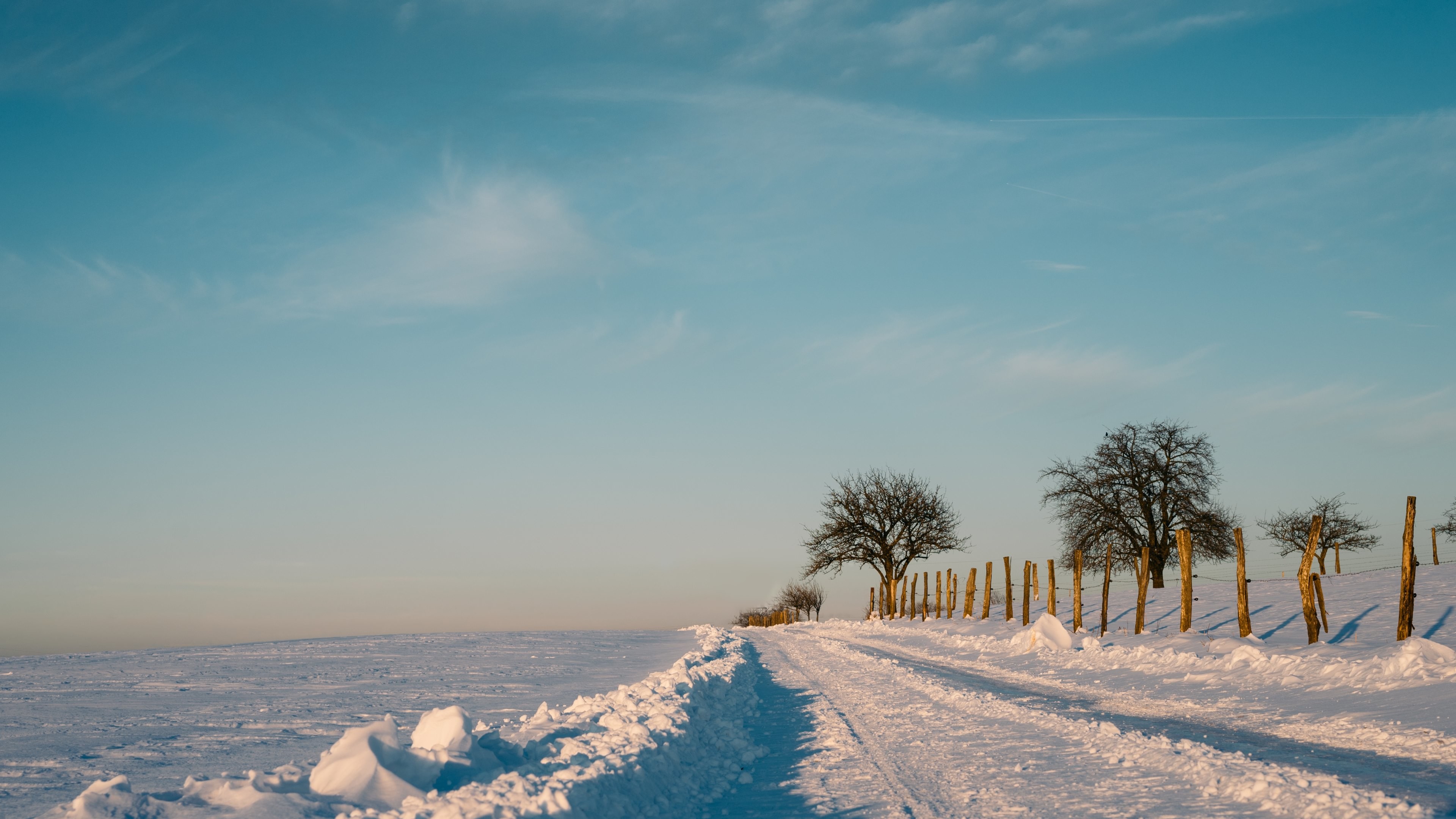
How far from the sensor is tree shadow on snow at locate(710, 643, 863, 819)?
598 cm

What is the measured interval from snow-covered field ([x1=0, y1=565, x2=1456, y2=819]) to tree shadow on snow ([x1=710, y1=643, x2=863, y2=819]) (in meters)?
0.04

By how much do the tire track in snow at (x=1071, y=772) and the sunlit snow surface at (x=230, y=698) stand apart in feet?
16.7

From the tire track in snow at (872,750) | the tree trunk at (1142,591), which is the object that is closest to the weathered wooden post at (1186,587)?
the tree trunk at (1142,591)

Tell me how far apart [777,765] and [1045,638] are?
1643cm

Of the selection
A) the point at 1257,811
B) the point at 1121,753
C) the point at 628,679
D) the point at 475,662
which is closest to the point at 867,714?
the point at 1121,753

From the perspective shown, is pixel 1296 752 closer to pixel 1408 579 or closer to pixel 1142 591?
pixel 1408 579

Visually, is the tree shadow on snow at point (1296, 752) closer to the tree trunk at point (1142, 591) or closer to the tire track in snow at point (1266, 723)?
the tire track in snow at point (1266, 723)

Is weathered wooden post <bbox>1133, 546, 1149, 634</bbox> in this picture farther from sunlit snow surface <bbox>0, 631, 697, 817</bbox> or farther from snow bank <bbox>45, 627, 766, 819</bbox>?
snow bank <bbox>45, 627, 766, 819</bbox>

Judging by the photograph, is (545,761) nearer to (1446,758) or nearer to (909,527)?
(1446,758)

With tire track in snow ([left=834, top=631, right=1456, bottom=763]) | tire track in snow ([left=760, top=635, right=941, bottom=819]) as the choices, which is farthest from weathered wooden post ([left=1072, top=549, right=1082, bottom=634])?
tire track in snow ([left=760, top=635, right=941, bottom=819])

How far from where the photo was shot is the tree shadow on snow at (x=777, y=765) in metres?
5.98

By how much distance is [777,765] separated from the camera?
298 inches

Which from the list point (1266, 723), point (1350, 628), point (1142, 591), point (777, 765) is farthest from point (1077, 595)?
point (777, 765)

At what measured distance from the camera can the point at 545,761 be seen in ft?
20.4
